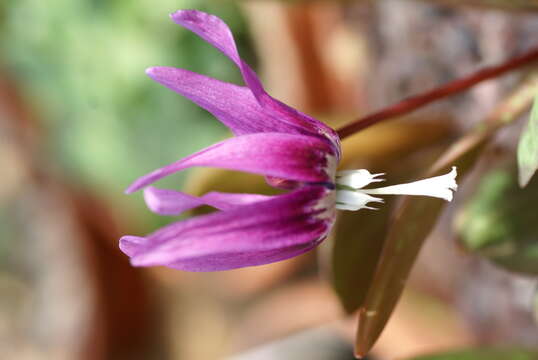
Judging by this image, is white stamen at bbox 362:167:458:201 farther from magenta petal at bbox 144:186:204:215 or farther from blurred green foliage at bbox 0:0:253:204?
blurred green foliage at bbox 0:0:253:204

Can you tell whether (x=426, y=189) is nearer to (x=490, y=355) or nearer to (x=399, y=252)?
(x=399, y=252)

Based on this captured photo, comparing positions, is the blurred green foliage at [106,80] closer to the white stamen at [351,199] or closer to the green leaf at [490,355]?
the green leaf at [490,355]

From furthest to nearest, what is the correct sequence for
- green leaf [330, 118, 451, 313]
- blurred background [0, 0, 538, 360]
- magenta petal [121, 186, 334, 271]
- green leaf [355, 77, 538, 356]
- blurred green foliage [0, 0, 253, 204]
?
blurred green foliage [0, 0, 253, 204] < blurred background [0, 0, 538, 360] < green leaf [330, 118, 451, 313] < green leaf [355, 77, 538, 356] < magenta petal [121, 186, 334, 271]

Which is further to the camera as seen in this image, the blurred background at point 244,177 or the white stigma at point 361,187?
the blurred background at point 244,177

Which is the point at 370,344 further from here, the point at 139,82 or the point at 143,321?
the point at 139,82

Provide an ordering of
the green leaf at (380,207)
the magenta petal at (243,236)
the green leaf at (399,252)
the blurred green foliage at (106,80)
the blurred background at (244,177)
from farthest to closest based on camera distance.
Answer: the blurred green foliage at (106,80) → the blurred background at (244,177) → the green leaf at (380,207) → the green leaf at (399,252) → the magenta petal at (243,236)

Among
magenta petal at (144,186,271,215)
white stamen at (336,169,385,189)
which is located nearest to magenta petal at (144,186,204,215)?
magenta petal at (144,186,271,215)

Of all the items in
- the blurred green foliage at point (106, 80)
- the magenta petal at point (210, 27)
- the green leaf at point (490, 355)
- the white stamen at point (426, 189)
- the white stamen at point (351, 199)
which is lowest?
the blurred green foliage at point (106, 80)

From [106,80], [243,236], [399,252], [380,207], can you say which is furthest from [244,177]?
[106,80]

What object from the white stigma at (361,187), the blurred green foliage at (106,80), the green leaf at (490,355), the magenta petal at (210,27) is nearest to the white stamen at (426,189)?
the white stigma at (361,187)

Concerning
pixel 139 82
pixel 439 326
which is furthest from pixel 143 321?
pixel 439 326
